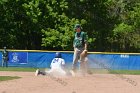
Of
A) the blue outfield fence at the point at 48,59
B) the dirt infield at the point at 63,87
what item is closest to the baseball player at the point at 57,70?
the dirt infield at the point at 63,87

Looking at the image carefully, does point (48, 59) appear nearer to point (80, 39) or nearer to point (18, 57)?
point (18, 57)

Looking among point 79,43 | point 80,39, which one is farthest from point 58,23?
point 80,39

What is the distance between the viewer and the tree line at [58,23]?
4544 cm

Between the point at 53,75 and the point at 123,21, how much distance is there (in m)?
39.6

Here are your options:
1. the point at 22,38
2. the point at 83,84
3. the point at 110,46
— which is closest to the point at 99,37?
the point at 110,46

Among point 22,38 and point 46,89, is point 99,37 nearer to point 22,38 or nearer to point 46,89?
point 22,38

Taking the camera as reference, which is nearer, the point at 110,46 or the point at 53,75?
the point at 53,75

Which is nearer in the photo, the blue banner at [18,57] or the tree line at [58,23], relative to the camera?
→ the blue banner at [18,57]

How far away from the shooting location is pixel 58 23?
4669cm

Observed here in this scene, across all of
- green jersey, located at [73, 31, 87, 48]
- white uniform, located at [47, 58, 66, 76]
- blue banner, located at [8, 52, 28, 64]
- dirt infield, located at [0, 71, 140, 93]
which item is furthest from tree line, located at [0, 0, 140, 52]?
dirt infield, located at [0, 71, 140, 93]

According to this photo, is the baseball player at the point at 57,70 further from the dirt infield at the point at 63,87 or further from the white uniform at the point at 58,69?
the dirt infield at the point at 63,87

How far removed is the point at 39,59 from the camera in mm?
33375

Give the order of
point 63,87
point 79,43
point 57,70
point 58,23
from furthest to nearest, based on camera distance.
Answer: point 58,23 < point 79,43 < point 57,70 < point 63,87

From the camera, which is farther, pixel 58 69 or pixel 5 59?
pixel 5 59
